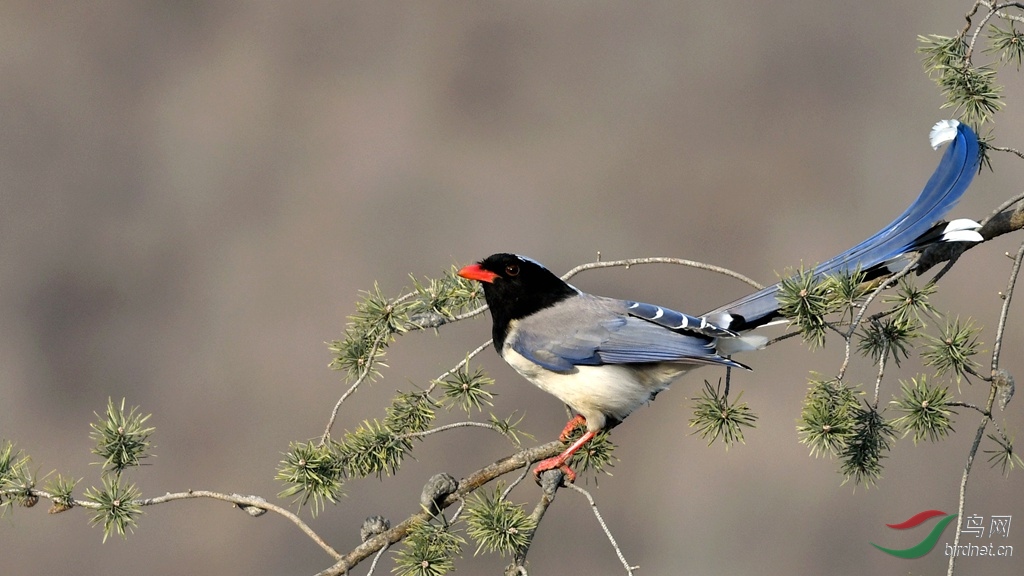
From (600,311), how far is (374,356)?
338 millimetres

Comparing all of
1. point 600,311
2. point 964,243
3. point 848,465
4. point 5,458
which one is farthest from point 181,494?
point 964,243

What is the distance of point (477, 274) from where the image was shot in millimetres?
1285

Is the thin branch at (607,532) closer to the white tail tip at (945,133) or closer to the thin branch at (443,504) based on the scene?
the thin branch at (443,504)

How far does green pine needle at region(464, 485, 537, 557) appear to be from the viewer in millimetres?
1029

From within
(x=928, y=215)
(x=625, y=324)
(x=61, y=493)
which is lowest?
A: (x=61, y=493)

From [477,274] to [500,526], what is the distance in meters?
0.38

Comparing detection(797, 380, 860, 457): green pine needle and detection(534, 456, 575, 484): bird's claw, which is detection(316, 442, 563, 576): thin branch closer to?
detection(534, 456, 575, 484): bird's claw

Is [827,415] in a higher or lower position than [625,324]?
lower

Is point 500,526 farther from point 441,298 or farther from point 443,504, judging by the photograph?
point 441,298

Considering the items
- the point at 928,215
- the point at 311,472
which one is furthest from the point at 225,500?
the point at 928,215

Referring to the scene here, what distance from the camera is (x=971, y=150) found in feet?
3.82

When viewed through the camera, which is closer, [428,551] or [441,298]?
[428,551]

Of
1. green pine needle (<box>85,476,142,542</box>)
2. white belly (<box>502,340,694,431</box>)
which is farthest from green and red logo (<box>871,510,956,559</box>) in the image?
green pine needle (<box>85,476,142,542</box>)

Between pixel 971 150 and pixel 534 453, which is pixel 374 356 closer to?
pixel 534 453
